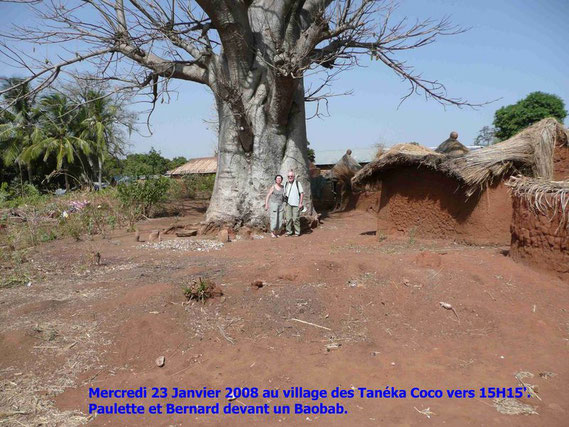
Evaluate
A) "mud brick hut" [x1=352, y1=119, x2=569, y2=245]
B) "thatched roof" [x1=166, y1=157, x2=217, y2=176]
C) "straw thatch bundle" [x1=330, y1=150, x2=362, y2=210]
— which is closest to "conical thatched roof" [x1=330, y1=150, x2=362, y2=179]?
"straw thatch bundle" [x1=330, y1=150, x2=362, y2=210]

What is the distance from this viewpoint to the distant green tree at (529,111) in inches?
1056

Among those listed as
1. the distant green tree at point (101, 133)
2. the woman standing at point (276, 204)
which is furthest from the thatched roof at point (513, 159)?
the distant green tree at point (101, 133)

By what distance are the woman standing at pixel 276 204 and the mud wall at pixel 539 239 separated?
409 cm

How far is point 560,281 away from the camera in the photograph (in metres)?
3.95

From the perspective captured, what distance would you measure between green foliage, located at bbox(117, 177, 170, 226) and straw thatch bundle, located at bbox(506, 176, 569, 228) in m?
7.54

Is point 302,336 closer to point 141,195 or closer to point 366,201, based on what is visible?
point 141,195

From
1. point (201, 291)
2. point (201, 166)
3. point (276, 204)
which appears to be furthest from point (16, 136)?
point (201, 291)

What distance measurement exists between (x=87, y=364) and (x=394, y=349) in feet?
7.40

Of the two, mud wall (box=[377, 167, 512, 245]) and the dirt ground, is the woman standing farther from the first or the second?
the dirt ground

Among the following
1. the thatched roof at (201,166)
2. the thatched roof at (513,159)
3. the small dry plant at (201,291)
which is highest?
the thatched roof at (201,166)

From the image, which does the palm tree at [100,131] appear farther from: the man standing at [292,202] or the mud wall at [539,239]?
the mud wall at [539,239]

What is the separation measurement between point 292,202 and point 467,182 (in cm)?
316

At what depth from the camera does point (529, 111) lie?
2698 centimetres

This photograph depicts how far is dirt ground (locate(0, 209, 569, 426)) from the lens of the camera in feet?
8.23
